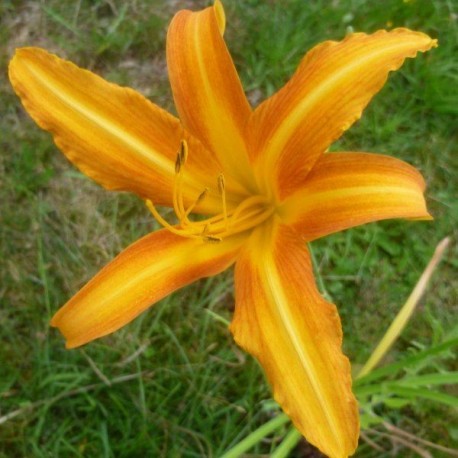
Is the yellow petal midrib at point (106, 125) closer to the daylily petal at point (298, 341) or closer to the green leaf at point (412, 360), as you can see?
the daylily petal at point (298, 341)

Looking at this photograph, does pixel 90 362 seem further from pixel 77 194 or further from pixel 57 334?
pixel 77 194

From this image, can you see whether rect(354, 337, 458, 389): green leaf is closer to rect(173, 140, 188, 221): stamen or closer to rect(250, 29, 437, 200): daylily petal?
rect(250, 29, 437, 200): daylily petal

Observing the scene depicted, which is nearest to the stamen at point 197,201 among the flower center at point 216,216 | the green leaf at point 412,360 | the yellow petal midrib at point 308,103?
the flower center at point 216,216

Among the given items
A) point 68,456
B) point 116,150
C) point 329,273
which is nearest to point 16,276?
point 68,456

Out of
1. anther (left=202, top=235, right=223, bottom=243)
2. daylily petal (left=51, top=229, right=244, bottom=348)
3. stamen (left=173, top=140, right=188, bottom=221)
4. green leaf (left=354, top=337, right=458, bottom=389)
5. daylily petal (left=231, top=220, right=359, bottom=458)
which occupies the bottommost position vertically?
green leaf (left=354, top=337, right=458, bottom=389)

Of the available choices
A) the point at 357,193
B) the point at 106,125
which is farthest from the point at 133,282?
the point at 357,193

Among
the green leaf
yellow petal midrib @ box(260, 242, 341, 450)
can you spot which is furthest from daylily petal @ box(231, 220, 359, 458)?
the green leaf

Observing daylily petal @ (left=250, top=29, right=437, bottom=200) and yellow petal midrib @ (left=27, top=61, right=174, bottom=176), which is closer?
daylily petal @ (left=250, top=29, right=437, bottom=200)

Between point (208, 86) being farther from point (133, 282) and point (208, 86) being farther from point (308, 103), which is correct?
point (133, 282)
